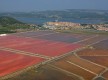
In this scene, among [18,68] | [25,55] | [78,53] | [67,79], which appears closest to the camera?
[67,79]

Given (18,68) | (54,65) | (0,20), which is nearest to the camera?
(18,68)

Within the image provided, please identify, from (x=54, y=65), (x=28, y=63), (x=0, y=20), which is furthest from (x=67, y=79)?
(x=0, y=20)

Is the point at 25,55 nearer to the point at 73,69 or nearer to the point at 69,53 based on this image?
the point at 69,53

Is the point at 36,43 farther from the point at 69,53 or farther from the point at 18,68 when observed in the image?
the point at 18,68

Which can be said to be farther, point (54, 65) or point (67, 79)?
point (54, 65)

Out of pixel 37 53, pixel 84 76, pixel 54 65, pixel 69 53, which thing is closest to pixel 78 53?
pixel 69 53

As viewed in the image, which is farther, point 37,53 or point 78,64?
point 37,53

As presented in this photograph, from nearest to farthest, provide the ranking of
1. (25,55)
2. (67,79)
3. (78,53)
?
1. (67,79)
2. (25,55)
3. (78,53)

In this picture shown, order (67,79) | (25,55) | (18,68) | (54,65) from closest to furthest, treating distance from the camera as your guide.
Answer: (67,79)
(18,68)
(54,65)
(25,55)
